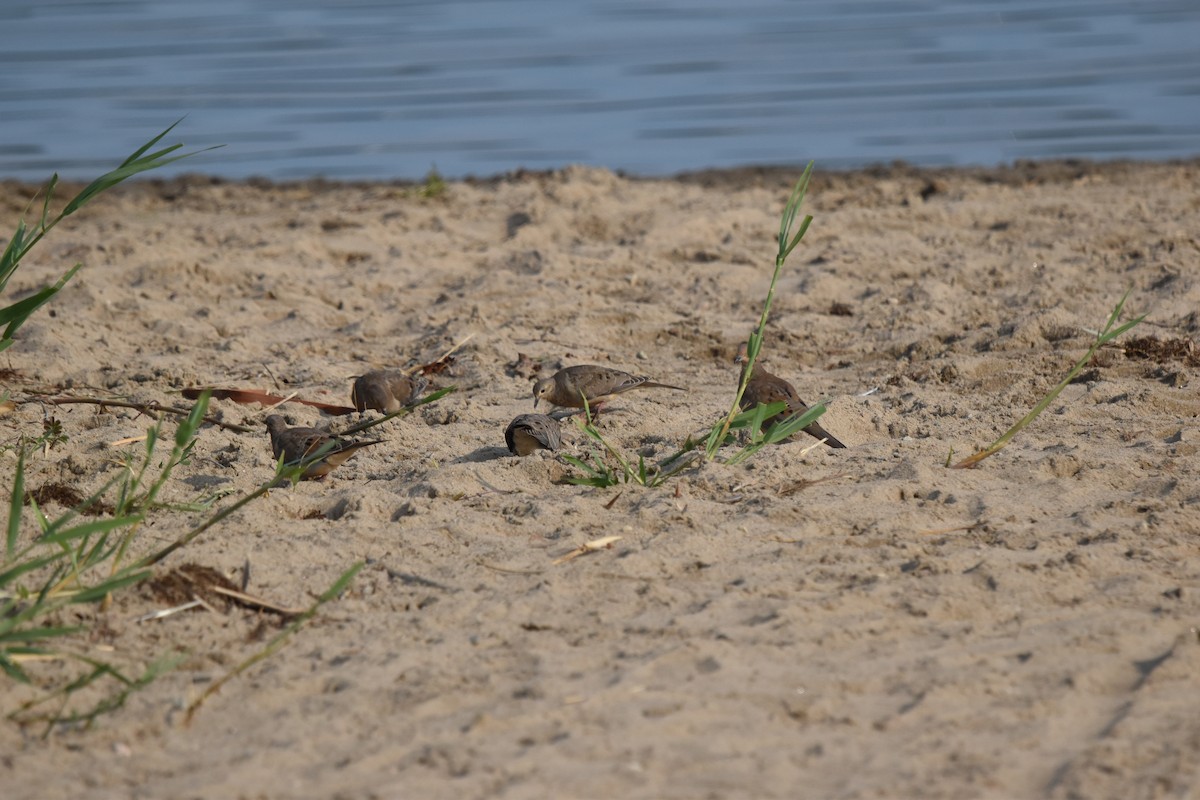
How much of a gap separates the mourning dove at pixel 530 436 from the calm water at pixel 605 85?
7.23m

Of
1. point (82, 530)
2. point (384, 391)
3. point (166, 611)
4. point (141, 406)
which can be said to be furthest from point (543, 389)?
point (82, 530)

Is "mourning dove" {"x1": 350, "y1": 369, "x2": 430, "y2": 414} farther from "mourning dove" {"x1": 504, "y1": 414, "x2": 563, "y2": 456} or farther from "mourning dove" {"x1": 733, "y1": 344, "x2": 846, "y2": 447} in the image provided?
"mourning dove" {"x1": 733, "y1": 344, "x2": 846, "y2": 447}

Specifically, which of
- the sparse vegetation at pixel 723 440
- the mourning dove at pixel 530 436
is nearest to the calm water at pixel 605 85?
the mourning dove at pixel 530 436

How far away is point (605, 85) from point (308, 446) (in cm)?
1214

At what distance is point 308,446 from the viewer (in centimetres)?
459

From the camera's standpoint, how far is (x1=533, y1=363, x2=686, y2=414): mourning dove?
17.5 feet

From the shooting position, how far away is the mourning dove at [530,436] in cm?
467

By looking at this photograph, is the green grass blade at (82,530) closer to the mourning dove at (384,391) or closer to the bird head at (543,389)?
the mourning dove at (384,391)

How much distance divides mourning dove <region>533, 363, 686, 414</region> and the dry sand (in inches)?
4.8

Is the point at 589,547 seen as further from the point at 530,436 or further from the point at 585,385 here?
the point at 585,385

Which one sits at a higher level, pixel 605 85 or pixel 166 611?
pixel 605 85

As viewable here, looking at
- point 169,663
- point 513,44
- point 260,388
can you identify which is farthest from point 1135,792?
point 513,44

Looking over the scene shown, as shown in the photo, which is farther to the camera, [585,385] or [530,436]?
[585,385]

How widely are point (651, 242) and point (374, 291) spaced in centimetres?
171
